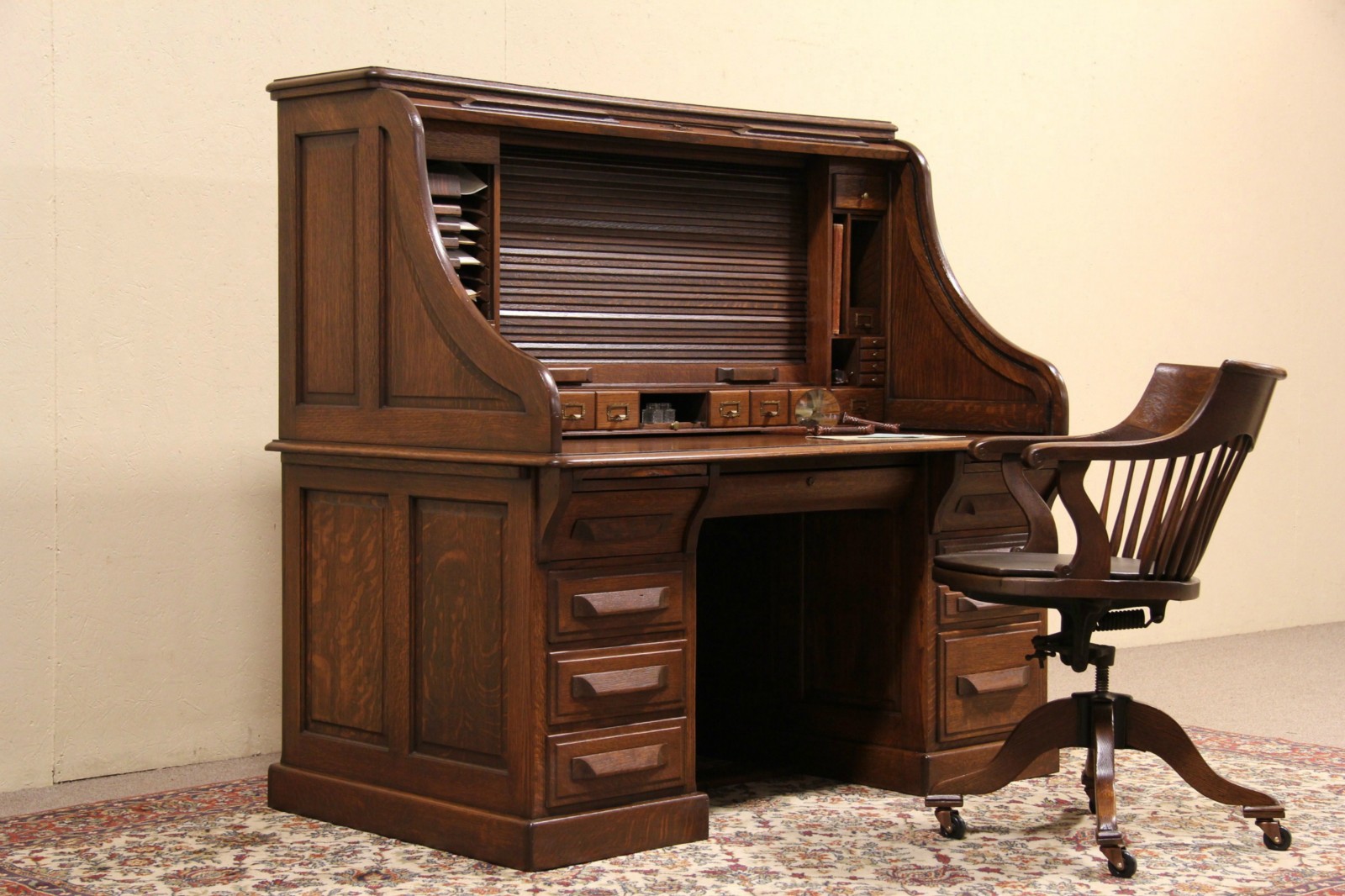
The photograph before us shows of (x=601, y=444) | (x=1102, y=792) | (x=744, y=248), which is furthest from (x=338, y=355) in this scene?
(x=1102, y=792)

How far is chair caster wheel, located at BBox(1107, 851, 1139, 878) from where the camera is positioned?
306 cm

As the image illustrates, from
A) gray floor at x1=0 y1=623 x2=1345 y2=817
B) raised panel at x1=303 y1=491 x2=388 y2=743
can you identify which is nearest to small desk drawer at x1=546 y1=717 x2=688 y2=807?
raised panel at x1=303 y1=491 x2=388 y2=743

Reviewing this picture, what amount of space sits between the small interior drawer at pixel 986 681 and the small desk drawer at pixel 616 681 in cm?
73

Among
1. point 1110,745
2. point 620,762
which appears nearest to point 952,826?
point 1110,745

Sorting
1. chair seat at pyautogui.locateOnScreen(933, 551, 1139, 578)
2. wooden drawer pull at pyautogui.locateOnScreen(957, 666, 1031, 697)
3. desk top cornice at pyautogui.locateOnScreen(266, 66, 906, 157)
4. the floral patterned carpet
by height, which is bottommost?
the floral patterned carpet

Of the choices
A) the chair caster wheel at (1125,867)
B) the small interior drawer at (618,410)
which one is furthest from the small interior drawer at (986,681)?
the small interior drawer at (618,410)

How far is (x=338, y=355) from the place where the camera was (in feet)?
11.3

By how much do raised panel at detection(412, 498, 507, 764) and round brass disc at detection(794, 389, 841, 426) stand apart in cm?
94

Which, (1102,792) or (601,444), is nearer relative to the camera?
(1102,792)

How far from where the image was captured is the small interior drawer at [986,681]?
12.3 feet

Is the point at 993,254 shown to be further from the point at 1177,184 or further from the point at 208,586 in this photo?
the point at 208,586

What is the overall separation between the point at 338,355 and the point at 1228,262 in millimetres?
3870

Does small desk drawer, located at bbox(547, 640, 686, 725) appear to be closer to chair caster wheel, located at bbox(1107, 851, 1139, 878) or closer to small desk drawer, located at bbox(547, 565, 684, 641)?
small desk drawer, located at bbox(547, 565, 684, 641)

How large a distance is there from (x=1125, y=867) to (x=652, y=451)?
45.0 inches
